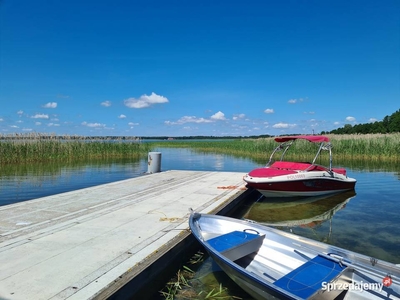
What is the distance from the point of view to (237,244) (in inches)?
159

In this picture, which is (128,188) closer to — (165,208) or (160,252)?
(165,208)

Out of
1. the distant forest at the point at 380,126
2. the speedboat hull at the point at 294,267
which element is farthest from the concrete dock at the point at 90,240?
the distant forest at the point at 380,126

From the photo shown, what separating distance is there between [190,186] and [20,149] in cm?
1441

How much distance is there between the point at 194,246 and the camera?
5.08m

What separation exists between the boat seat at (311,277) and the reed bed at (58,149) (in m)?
19.4

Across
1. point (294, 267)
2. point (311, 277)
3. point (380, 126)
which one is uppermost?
point (380, 126)

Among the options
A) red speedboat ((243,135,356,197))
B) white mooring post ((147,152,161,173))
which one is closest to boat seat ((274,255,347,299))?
red speedboat ((243,135,356,197))

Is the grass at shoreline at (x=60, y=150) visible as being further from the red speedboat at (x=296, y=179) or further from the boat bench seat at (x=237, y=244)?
the boat bench seat at (x=237, y=244)

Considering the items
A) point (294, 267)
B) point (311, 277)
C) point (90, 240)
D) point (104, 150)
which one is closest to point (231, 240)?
point (294, 267)

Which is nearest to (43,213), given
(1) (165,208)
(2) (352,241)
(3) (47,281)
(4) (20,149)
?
(1) (165,208)

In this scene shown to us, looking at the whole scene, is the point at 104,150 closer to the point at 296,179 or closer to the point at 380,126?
the point at 296,179

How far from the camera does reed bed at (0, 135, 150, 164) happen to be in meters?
18.0

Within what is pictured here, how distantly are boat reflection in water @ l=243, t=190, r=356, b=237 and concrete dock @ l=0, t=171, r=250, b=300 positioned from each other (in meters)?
1.10

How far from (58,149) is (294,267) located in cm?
2064
